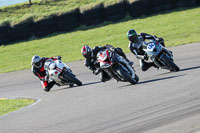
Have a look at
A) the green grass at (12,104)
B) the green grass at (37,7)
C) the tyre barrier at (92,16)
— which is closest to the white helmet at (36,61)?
the green grass at (12,104)

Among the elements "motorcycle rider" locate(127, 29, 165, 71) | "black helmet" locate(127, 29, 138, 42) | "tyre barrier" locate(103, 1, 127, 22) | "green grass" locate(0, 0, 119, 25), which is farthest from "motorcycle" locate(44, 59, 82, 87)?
"green grass" locate(0, 0, 119, 25)

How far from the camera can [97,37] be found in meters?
25.8

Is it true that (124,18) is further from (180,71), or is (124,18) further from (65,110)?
(65,110)

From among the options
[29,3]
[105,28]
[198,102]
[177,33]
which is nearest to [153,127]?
[198,102]

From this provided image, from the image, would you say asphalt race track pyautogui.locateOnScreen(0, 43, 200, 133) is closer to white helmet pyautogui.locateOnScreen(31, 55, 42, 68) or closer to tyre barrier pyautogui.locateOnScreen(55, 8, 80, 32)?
white helmet pyautogui.locateOnScreen(31, 55, 42, 68)

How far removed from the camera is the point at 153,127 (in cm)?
606

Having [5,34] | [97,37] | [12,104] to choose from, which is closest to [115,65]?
[12,104]

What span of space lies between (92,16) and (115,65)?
17092 mm

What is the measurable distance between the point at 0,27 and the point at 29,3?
7.73m

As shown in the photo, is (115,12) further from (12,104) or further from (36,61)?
(12,104)

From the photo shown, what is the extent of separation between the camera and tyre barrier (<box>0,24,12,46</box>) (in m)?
27.3

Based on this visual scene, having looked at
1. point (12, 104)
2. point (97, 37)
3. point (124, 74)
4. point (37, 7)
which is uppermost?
point (37, 7)

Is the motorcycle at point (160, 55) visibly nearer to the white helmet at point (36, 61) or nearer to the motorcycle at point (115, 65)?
the motorcycle at point (115, 65)

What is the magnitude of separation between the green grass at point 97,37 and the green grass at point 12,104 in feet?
27.9
